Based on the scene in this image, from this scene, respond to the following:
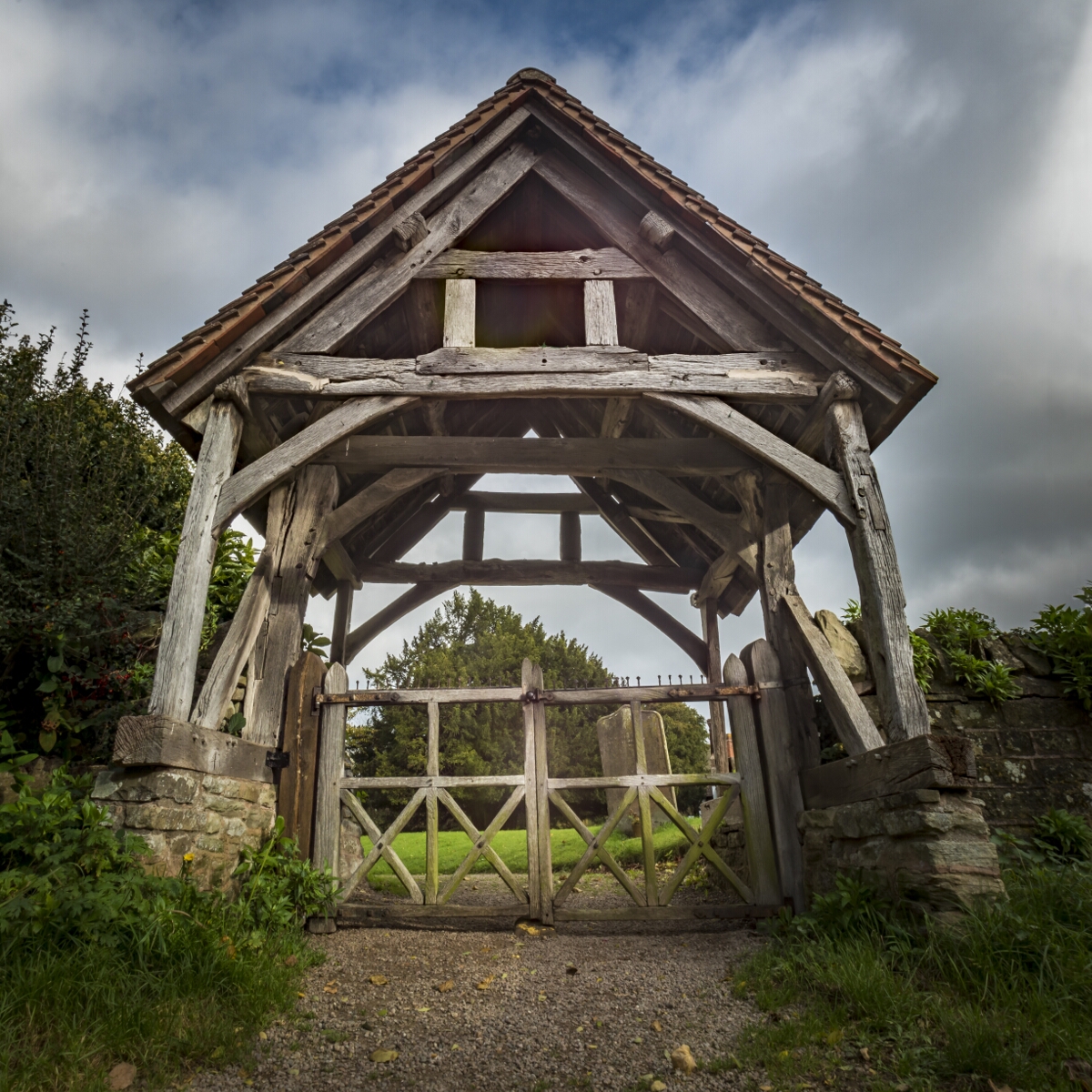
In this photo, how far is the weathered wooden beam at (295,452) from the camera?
4.79 meters

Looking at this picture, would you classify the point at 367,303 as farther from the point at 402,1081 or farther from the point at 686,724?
the point at 686,724

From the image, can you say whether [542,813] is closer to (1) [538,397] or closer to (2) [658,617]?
(1) [538,397]

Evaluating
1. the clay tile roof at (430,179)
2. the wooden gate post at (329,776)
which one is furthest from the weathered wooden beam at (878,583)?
the wooden gate post at (329,776)

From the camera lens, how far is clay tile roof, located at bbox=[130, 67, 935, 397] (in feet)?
16.1

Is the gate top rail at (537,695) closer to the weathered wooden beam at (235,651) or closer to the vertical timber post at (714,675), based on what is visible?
the weathered wooden beam at (235,651)

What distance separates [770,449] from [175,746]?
13.2 feet

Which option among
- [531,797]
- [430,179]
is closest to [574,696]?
[531,797]

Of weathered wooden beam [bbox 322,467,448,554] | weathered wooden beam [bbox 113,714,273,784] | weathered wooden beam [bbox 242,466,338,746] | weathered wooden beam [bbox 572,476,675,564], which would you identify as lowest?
weathered wooden beam [bbox 113,714,273,784]

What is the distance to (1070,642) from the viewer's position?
19.0 ft

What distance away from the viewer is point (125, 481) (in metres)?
8.48

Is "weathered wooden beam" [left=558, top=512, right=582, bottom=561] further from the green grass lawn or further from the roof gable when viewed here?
the roof gable

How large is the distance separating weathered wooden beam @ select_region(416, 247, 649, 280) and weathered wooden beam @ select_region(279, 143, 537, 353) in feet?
0.45

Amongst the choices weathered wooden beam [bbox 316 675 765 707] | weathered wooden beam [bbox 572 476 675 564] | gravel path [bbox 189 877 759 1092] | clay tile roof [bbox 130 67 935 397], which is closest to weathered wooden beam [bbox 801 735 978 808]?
weathered wooden beam [bbox 316 675 765 707]

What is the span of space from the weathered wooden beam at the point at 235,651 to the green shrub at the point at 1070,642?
19.8 ft
